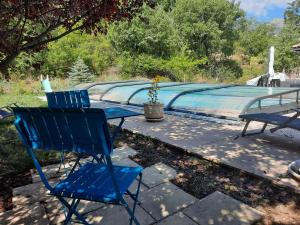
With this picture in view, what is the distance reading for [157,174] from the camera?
3.07 meters

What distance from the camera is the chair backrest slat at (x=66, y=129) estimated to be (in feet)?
4.93

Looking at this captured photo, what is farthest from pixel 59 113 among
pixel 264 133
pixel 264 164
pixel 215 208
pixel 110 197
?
pixel 264 133

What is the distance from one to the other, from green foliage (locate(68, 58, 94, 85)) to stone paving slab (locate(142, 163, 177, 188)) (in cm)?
1260

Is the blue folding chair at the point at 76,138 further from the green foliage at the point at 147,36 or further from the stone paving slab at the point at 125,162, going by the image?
the green foliage at the point at 147,36

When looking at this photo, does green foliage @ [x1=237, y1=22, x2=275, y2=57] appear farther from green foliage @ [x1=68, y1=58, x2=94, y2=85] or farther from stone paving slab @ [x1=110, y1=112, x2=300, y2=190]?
stone paving slab @ [x1=110, y1=112, x2=300, y2=190]

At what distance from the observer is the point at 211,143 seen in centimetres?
409

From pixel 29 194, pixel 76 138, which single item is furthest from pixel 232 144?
pixel 76 138

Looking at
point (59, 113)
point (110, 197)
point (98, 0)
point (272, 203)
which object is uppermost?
point (98, 0)

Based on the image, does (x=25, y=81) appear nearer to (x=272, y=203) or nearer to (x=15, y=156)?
(x=15, y=156)

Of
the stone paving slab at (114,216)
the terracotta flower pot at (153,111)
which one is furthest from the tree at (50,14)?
the terracotta flower pot at (153,111)

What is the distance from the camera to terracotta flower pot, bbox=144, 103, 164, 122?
5695 millimetres

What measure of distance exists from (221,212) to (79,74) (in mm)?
14220

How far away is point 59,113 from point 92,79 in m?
14.6

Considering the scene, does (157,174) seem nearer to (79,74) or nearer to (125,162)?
(125,162)
